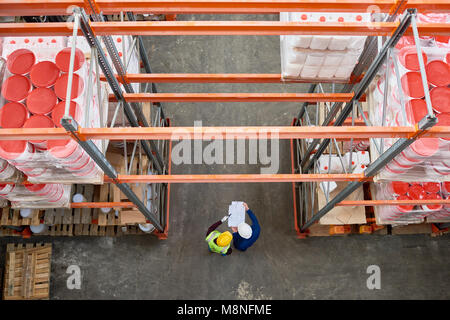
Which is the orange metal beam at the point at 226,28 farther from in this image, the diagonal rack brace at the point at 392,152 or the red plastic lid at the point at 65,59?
the diagonal rack brace at the point at 392,152

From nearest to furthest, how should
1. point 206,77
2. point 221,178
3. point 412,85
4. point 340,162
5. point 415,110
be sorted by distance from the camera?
point 415,110 < point 412,85 < point 221,178 < point 206,77 < point 340,162

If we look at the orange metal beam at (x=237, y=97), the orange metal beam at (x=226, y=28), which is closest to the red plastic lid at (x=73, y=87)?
the orange metal beam at (x=226, y=28)

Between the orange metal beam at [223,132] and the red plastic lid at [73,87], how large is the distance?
1.00 meters

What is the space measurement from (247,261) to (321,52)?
5.66 m

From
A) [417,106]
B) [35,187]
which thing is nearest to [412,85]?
[417,106]

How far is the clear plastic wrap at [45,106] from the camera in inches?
195

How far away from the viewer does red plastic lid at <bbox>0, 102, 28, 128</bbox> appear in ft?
16.4

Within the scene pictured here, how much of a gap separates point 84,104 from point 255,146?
5.79 metres

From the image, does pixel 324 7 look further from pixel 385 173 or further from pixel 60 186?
pixel 60 186

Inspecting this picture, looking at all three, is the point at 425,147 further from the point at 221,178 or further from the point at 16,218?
the point at 16,218

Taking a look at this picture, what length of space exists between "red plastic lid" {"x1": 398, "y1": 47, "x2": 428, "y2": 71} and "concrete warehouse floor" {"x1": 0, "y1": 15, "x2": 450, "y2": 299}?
5149mm

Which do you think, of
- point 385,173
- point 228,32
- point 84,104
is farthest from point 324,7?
point 84,104

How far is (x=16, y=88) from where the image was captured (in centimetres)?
516

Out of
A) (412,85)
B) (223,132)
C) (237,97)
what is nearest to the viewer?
(223,132)
